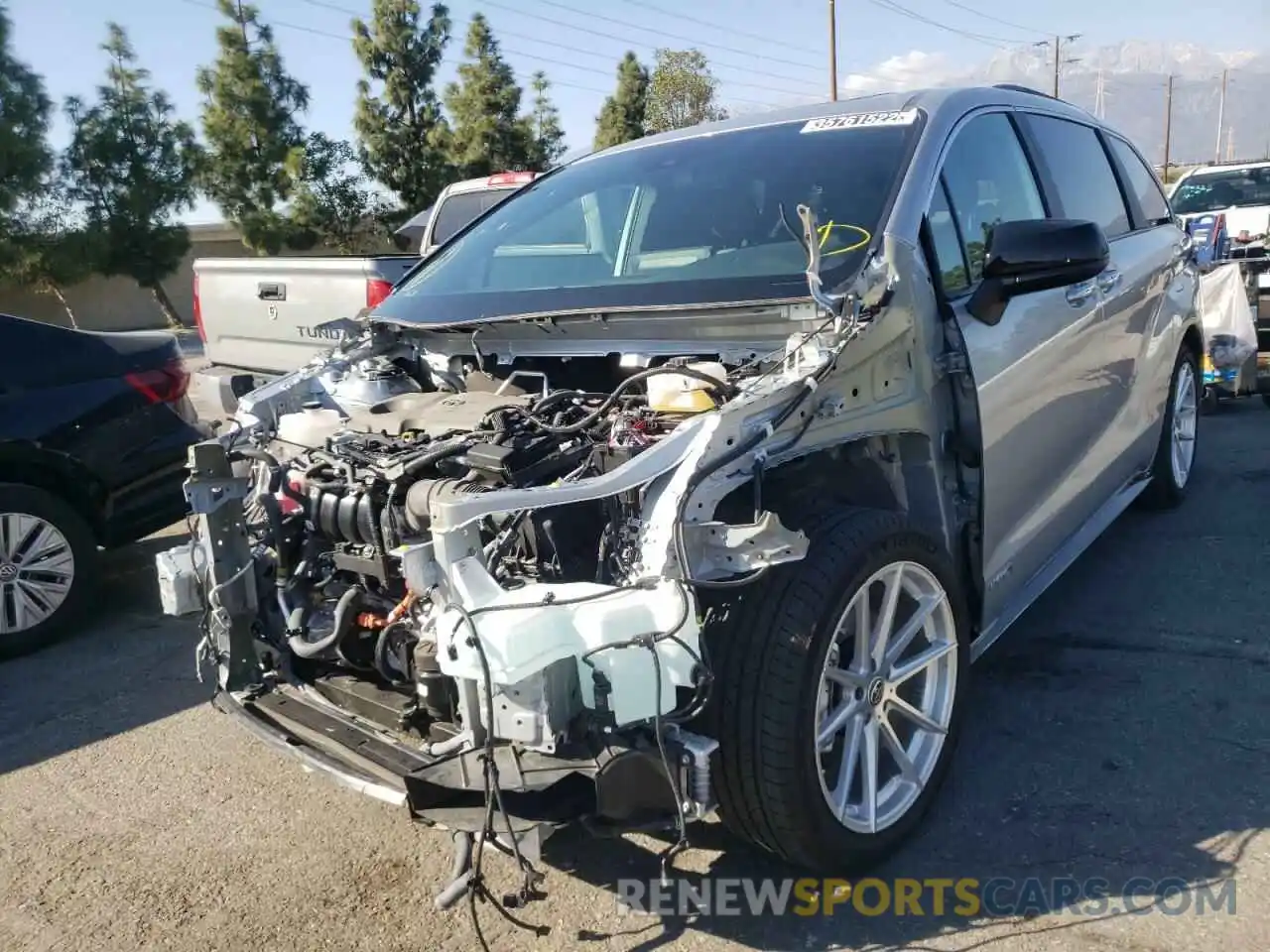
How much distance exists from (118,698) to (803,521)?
297 centimetres

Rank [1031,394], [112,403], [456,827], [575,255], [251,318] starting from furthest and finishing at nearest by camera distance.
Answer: [251,318]
[112,403]
[575,255]
[1031,394]
[456,827]

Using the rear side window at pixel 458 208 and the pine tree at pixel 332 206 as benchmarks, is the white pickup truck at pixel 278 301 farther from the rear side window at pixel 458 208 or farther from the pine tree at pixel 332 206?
the pine tree at pixel 332 206

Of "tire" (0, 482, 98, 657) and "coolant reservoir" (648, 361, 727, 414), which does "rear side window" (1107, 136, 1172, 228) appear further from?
"tire" (0, 482, 98, 657)

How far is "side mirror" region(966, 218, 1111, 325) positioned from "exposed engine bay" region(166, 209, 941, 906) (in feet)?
1.33

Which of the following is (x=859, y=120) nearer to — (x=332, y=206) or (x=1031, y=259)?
(x=1031, y=259)

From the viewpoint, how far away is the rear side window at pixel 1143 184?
16.1ft

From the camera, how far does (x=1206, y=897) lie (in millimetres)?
2525

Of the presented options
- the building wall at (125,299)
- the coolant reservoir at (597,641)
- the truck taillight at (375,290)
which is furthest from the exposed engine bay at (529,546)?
the building wall at (125,299)

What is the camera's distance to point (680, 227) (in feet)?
12.0

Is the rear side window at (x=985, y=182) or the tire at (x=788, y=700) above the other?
the rear side window at (x=985, y=182)

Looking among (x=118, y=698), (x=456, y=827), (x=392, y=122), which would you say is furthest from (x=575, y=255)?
(x=392, y=122)

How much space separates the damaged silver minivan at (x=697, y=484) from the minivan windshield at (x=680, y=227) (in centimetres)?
2

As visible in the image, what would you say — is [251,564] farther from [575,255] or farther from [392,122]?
[392,122]

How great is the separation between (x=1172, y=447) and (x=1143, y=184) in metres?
1.31
